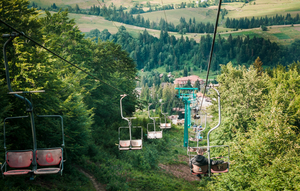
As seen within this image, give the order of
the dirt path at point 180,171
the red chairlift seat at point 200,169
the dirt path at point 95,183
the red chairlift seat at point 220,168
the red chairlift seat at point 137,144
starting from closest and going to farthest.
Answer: the red chairlift seat at point 200,169 → the red chairlift seat at point 220,168 → the red chairlift seat at point 137,144 → the dirt path at point 95,183 → the dirt path at point 180,171

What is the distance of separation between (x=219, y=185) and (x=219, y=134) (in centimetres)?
891

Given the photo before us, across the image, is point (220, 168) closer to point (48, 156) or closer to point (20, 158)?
point (48, 156)

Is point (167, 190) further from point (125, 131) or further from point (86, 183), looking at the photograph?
point (125, 131)

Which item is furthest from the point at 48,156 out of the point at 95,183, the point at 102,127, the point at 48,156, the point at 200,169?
the point at 102,127

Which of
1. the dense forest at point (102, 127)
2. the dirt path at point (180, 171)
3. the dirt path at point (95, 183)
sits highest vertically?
the dense forest at point (102, 127)

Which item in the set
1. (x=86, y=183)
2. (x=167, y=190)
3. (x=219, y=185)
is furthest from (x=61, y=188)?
(x=219, y=185)

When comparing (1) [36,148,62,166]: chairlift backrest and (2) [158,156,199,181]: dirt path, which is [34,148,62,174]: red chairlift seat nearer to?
(1) [36,148,62,166]: chairlift backrest

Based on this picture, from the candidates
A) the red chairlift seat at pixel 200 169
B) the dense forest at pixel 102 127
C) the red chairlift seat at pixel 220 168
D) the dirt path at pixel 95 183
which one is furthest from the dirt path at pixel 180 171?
the red chairlift seat at pixel 200 169

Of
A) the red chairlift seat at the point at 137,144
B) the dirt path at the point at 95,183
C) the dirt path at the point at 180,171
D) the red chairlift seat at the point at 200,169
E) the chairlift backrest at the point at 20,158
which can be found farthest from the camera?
the dirt path at the point at 180,171

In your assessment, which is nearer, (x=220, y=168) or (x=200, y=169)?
(x=200, y=169)

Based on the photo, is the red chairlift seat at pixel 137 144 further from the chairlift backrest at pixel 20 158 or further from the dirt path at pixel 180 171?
the dirt path at pixel 180 171

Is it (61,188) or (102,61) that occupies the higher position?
(102,61)

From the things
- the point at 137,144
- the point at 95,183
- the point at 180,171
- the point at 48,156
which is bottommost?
the point at 180,171

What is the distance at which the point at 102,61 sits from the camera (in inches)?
1564
